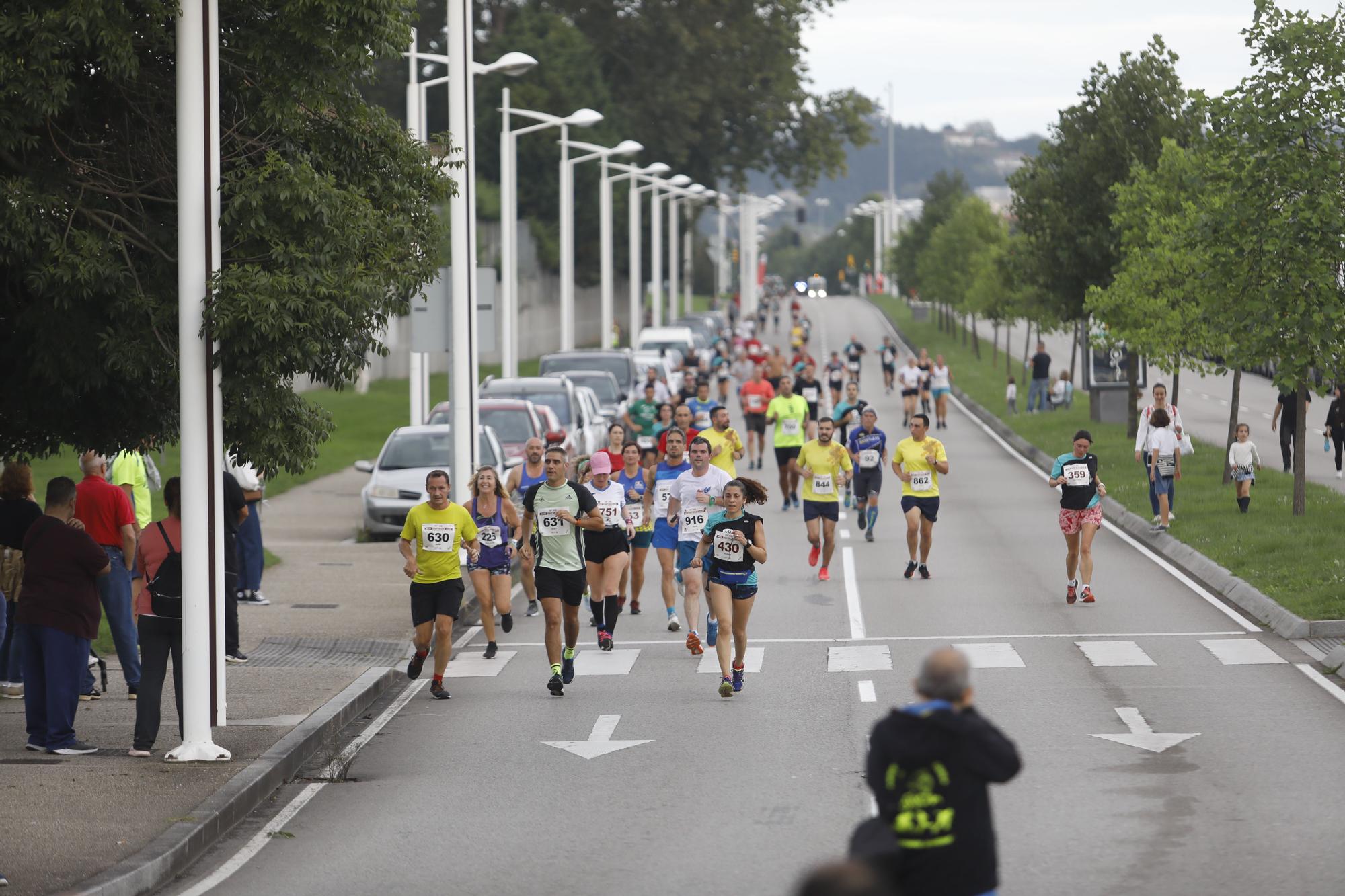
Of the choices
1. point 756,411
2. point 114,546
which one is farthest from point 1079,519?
point 756,411

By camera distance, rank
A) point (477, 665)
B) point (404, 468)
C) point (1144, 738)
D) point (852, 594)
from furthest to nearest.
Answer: point (404, 468)
point (852, 594)
point (477, 665)
point (1144, 738)

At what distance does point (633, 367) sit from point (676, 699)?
30.0m

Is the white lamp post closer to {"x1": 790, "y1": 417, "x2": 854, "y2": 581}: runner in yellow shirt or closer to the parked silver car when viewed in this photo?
the parked silver car

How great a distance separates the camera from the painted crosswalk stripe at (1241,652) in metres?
15.5

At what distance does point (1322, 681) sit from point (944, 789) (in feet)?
29.5

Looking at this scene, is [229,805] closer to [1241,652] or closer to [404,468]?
[1241,652]

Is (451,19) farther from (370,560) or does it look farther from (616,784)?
(616,784)

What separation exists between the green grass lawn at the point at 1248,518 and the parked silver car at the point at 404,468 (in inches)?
340

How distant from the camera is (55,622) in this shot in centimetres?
1200

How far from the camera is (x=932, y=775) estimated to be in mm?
6363

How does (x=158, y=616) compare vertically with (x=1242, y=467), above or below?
above

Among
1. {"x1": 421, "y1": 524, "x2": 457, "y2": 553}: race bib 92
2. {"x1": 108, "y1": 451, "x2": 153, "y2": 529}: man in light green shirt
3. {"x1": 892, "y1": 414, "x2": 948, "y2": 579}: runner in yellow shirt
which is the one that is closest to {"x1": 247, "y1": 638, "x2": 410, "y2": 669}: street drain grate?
{"x1": 108, "y1": 451, "x2": 153, "y2": 529}: man in light green shirt

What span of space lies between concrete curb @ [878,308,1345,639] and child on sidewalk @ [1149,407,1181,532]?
0.31m

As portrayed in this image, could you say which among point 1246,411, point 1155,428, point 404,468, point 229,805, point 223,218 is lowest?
point 1246,411
